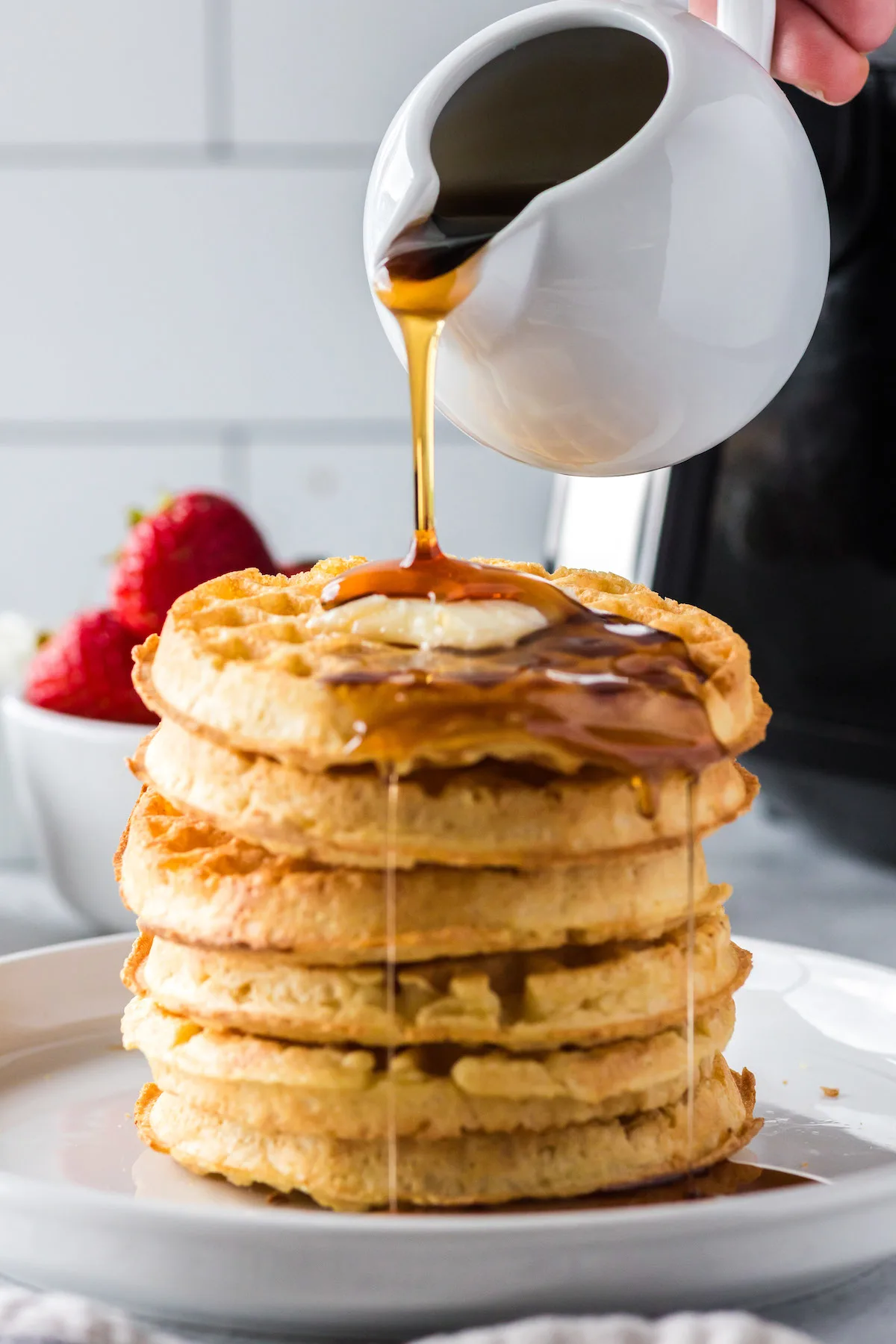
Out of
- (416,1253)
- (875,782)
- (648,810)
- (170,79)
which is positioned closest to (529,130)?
(648,810)

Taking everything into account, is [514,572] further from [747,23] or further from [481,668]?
[747,23]

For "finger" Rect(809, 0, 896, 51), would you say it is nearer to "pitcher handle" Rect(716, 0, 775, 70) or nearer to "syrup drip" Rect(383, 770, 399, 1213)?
"pitcher handle" Rect(716, 0, 775, 70)

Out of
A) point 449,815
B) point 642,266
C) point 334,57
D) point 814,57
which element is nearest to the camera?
point 449,815

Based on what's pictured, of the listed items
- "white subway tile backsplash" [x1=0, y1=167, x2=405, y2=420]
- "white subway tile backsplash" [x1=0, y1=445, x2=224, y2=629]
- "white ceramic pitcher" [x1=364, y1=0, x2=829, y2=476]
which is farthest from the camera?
"white subway tile backsplash" [x1=0, y1=445, x2=224, y2=629]

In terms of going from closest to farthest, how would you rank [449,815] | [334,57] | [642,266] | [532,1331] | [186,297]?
[532,1331]
[449,815]
[642,266]
[334,57]
[186,297]

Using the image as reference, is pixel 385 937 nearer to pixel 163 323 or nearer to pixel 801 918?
pixel 801 918

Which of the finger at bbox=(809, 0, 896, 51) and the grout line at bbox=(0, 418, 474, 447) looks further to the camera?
the grout line at bbox=(0, 418, 474, 447)

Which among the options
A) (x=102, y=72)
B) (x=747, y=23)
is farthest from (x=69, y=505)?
(x=747, y=23)

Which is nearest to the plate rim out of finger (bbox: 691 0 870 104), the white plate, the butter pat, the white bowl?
the white plate
